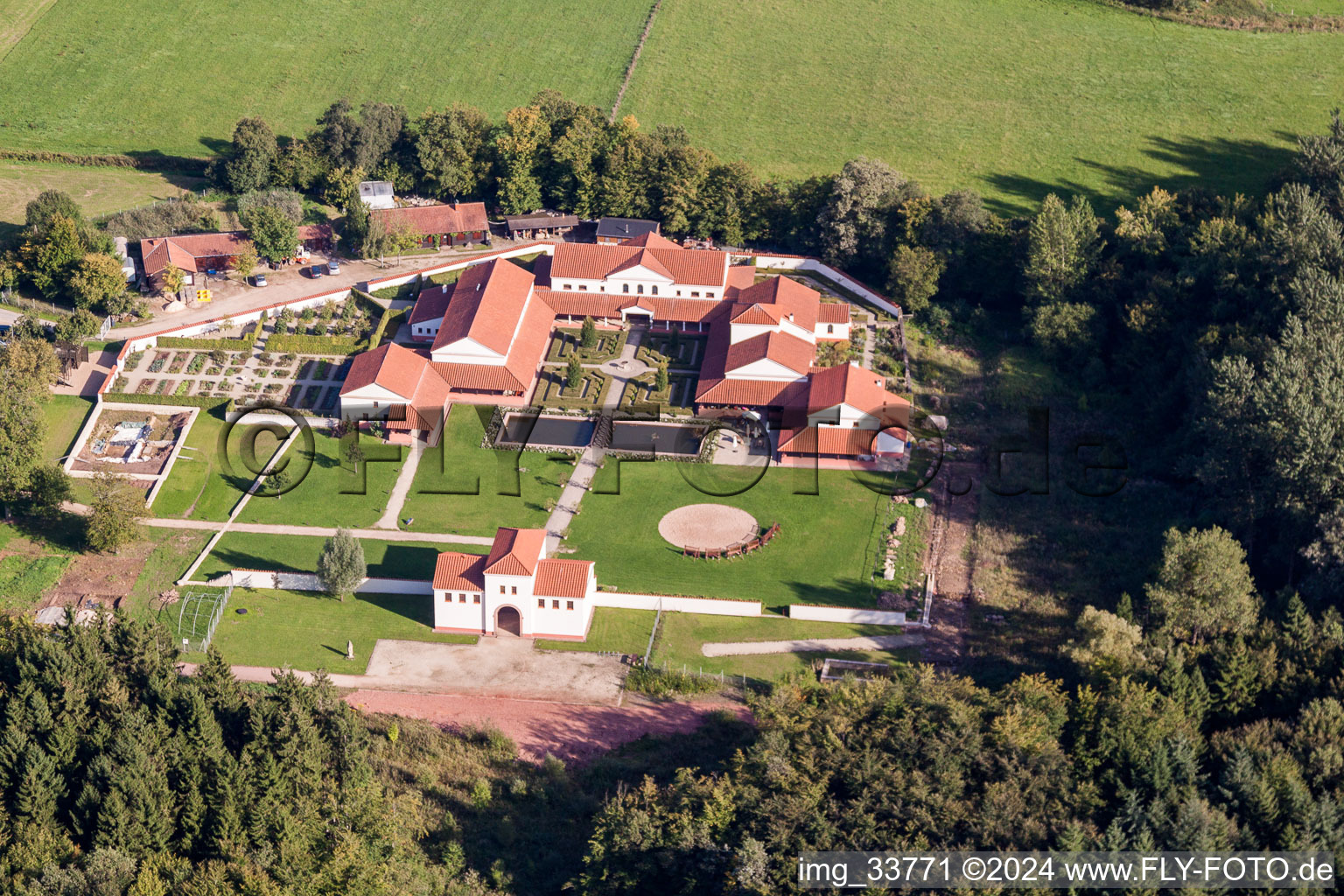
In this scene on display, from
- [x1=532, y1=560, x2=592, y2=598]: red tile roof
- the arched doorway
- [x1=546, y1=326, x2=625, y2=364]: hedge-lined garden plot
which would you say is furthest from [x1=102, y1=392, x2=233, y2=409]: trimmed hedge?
[x1=532, y1=560, x2=592, y2=598]: red tile roof

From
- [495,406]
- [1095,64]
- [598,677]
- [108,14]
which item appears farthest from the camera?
[108,14]

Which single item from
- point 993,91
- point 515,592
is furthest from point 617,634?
point 993,91

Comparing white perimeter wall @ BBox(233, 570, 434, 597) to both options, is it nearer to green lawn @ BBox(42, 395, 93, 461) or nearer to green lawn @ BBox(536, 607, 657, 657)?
green lawn @ BBox(536, 607, 657, 657)

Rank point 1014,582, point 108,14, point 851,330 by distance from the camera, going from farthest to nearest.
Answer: point 108,14
point 851,330
point 1014,582

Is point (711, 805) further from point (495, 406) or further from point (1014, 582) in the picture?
point (495, 406)

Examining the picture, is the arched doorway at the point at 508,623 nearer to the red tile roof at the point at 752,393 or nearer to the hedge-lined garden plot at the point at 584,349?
the red tile roof at the point at 752,393

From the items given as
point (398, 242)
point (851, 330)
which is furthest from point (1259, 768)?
point (398, 242)
